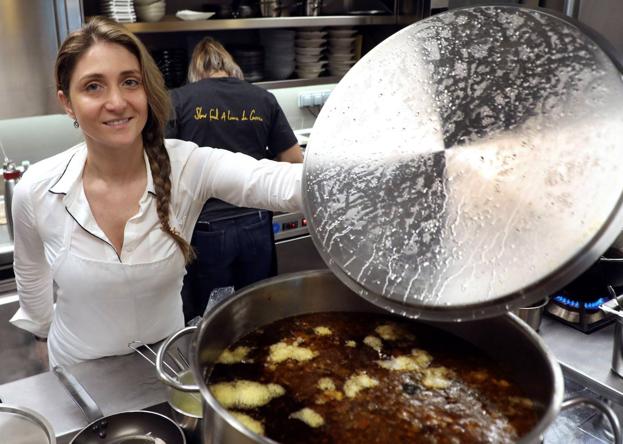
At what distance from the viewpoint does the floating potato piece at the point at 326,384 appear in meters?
1.20

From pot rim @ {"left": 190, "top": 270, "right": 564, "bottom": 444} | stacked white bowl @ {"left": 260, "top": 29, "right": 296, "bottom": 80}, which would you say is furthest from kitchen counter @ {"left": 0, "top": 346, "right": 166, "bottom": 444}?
stacked white bowl @ {"left": 260, "top": 29, "right": 296, "bottom": 80}

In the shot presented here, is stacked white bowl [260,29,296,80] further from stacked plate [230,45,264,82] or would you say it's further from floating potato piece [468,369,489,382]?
floating potato piece [468,369,489,382]

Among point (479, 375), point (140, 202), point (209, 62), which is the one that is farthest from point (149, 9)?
point (479, 375)

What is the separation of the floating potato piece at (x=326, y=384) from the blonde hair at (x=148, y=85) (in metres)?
0.66

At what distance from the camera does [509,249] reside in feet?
2.92

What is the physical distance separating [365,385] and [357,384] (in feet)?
0.06

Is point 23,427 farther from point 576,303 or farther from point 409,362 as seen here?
point 576,303

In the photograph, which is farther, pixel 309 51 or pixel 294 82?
pixel 309 51

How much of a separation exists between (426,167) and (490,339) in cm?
46

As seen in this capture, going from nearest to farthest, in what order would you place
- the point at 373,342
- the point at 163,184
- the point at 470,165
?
the point at 470,165
the point at 373,342
the point at 163,184

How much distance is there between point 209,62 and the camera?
307 cm

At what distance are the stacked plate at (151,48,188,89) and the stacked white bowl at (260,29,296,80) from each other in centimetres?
56

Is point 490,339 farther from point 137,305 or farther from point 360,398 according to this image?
point 137,305

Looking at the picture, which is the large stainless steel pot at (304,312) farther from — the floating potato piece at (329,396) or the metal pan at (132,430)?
the floating potato piece at (329,396)
